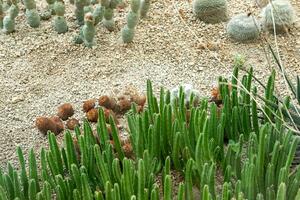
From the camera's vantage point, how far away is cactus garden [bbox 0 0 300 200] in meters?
2.96

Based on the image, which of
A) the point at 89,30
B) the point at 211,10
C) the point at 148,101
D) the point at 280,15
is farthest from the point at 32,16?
the point at 148,101

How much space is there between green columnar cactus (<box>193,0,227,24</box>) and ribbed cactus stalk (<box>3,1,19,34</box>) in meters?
1.37

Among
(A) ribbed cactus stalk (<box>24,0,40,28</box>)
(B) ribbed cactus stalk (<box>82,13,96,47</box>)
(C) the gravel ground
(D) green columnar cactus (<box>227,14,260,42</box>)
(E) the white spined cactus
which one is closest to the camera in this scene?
(E) the white spined cactus

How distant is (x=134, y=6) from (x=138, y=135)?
186 centimetres

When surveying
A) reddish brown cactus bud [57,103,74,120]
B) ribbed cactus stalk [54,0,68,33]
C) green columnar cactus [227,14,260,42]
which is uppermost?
ribbed cactus stalk [54,0,68,33]

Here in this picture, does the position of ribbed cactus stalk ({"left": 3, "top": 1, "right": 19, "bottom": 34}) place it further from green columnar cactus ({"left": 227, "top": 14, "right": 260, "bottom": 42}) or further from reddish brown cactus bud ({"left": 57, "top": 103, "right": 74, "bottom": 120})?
green columnar cactus ({"left": 227, "top": 14, "right": 260, "bottom": 42})

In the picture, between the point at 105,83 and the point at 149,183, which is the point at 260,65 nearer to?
the point at 105,83

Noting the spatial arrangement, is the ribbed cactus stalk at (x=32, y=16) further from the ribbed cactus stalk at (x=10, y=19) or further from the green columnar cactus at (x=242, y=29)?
the green columnar cactus at (x=242, y=29)

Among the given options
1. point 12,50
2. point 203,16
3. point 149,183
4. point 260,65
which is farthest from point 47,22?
point 149,183

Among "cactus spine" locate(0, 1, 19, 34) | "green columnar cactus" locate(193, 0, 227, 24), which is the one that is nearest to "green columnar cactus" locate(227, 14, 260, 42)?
"green columnar cactus" locate(193, 0, 227, 24)

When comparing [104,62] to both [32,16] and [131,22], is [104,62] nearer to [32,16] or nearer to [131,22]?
[131,22]

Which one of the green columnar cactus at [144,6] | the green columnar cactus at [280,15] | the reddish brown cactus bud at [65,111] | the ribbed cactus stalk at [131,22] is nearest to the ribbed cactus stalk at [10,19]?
the ribbed cactus stalk at [131,22]

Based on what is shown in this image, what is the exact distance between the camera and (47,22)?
212 inches

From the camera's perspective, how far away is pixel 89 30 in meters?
4.86
